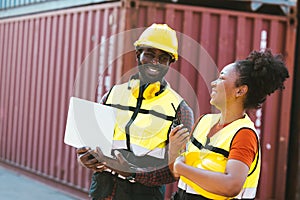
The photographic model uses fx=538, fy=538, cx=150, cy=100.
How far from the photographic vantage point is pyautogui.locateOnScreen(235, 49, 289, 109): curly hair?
2193 millimetres

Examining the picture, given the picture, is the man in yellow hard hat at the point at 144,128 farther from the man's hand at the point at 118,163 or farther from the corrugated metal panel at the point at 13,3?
the corrugated metal panel at the point at 13,3

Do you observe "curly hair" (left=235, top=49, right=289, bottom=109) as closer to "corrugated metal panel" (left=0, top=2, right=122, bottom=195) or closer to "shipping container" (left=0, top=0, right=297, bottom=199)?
"shipping container" (left=0, top=0, right=297, bottom=199)

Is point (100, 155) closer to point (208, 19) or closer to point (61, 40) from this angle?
point (208, 19)

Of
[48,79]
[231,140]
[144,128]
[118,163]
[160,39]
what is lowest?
[48,79]

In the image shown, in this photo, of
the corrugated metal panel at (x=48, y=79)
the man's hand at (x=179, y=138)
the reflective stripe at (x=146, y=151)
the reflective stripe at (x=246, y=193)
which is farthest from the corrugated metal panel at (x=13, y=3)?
the reflective stripe at (x=246, y=193)

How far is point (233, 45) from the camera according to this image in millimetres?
6441

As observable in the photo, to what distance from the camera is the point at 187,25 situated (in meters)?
6.29

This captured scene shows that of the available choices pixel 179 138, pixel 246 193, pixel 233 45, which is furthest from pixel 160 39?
pixel 233 45

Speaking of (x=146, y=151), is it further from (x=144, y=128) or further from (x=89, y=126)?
(x=89, y=126)

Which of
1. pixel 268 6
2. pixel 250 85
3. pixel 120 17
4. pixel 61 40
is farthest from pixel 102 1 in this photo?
pixel 250 85

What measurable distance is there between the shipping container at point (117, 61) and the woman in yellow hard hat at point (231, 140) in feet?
9.61

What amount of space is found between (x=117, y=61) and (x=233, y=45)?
1.40 metres

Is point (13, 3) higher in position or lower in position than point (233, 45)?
higher

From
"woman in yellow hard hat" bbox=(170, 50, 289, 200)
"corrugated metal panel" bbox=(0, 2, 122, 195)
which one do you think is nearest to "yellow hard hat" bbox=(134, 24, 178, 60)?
"woman in yellow hard hat" bbox=(170, 50, 289, 200)
